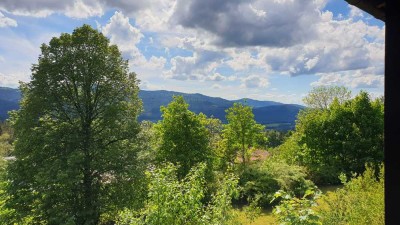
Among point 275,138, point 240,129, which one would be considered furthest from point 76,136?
point 275,138

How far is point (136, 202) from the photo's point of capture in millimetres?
21266

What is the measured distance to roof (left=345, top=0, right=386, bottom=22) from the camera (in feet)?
9.65

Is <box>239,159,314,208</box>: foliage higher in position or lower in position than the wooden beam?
lower

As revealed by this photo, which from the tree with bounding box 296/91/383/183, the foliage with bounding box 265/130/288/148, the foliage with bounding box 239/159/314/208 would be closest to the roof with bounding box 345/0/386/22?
the foliage with bounding box 239/159/314/208

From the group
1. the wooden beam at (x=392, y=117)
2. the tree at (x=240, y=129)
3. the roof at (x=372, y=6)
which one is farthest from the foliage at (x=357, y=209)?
the tree at (x=240, y=129)

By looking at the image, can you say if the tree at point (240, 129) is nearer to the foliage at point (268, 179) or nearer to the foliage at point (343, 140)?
the foliage at point (268, 179)

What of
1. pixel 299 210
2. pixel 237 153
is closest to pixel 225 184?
pixel 299 210

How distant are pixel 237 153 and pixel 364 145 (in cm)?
1308

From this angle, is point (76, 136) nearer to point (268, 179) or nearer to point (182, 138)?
point (182, 138)

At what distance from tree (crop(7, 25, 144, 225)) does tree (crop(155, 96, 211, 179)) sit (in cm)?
713

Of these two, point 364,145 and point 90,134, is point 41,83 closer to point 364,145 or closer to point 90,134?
point 90,134

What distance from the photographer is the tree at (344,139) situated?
3503 centimetres

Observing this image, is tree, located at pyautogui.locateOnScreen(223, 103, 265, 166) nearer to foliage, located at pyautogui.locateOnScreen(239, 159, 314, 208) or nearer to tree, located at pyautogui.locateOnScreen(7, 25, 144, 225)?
foliage, located at pyautogui.locateOnScreen(239, 159, 314, 208)

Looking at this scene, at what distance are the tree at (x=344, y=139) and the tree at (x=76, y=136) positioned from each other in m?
22.6
